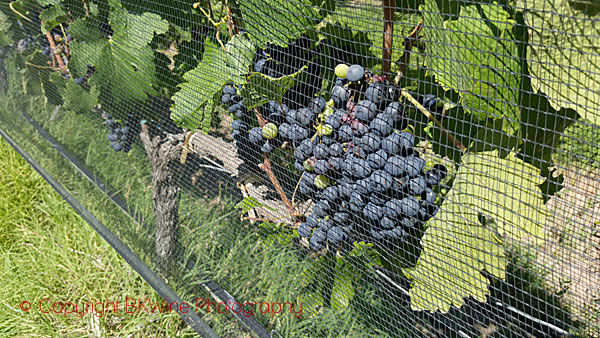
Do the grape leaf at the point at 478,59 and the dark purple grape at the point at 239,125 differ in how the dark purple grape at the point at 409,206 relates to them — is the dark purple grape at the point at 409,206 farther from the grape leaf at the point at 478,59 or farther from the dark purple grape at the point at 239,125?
the dark purple grape at the point at 239,125

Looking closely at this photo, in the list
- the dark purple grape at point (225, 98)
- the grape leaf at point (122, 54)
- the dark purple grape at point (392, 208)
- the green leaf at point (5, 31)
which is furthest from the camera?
the green leaf at point (5, 31)

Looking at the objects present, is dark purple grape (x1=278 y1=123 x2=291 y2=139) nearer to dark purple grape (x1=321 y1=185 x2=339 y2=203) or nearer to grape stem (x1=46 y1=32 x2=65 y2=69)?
dark purple grape (x1=321 y1=185 x2=339 y2=203)

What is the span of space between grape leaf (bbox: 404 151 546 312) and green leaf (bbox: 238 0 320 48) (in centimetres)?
36

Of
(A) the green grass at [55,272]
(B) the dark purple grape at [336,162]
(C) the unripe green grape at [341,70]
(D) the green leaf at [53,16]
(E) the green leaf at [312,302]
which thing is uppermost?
(D) the green leaf at [53,16]

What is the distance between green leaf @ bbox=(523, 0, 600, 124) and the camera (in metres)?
0.58

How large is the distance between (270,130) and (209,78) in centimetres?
17

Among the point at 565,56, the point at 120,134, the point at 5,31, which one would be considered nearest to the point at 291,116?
the point at 565,56

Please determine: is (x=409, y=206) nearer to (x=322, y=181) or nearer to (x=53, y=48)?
(x=322, y=181)

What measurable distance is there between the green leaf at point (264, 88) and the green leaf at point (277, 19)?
6 cm

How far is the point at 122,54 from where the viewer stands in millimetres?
1370

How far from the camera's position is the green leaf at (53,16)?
152cm

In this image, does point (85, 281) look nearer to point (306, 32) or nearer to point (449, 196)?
point (306, 32)

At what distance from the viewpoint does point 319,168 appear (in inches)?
34.0

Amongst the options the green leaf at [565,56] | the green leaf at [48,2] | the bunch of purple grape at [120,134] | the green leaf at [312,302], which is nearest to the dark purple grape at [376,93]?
the green leaf at [565,56]
